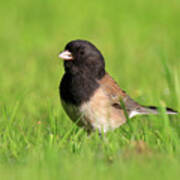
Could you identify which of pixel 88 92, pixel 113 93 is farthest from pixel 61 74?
pixel 88 92

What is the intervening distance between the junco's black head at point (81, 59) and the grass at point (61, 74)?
37 centimetres

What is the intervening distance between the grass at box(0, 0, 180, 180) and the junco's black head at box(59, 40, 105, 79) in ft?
1.22

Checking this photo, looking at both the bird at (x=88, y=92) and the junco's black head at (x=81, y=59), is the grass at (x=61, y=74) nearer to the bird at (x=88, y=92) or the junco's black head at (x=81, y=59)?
the bird at (x=88, y=92)

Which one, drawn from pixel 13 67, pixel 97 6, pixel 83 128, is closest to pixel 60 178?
pixel 83 128

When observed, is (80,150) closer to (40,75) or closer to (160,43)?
(40,75)

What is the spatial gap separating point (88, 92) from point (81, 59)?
0.97ft

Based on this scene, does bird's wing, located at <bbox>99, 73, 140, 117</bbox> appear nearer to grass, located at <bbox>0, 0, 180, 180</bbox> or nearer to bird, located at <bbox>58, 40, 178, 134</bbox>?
bird, located at <bbox>58, 40, 178, 134</bbox>

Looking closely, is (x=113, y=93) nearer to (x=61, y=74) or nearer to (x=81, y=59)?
(x=81, y=59)

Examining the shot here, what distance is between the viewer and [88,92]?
13.1 ft

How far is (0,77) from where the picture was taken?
20.7 ft

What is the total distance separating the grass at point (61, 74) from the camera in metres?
2.89

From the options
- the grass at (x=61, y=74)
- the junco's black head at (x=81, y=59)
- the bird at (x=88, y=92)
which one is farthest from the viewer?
the junco's black head at (x=81, y=59)

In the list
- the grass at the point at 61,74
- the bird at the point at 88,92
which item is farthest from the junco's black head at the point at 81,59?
the grass at the point at 61,74

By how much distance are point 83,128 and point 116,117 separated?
34 cm
